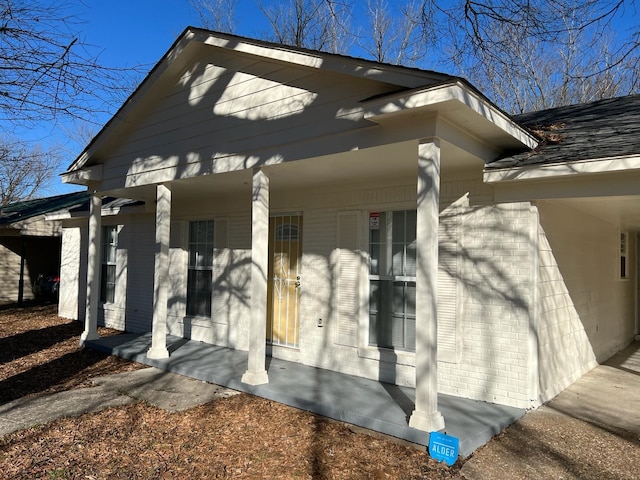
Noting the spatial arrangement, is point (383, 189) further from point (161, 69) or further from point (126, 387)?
point (126, 387)

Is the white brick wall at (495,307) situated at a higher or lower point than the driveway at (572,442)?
higher

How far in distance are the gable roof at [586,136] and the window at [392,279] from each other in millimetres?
1561

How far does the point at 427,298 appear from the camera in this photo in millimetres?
4430

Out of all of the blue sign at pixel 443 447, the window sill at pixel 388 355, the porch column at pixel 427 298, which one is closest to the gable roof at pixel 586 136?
the porch column at pixel 427 298

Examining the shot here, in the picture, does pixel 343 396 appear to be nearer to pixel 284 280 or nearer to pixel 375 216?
pixel 375 216

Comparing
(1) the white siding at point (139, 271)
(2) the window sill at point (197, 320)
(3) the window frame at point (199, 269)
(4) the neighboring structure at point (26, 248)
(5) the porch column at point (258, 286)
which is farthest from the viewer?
(4) the neighboring structure at point (26, 248)

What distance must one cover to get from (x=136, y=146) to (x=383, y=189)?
4.53 m

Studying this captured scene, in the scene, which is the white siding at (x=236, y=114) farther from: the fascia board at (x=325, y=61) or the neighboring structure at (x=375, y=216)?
the fascia board at (x=325, y=61)

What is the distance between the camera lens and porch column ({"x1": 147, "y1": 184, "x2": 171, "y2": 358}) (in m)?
7.58

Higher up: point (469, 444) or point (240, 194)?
point (240, 194)

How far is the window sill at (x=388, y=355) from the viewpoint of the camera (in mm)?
6066

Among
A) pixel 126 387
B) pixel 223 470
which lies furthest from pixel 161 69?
pixel 223 470

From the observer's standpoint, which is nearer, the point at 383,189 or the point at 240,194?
the point at 383,189

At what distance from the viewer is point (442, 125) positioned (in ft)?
15.1
